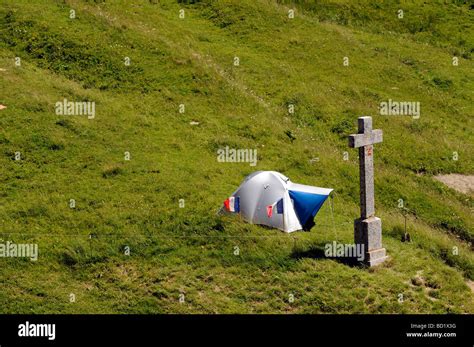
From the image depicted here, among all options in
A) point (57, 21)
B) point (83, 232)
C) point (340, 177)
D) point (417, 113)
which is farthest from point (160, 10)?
point (83, 232)

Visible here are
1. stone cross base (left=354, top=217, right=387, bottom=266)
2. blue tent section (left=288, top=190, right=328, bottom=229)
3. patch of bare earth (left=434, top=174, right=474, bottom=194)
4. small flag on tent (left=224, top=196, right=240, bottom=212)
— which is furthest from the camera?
patch of bare earth (left=434, top=174, right=474, bottom=194)

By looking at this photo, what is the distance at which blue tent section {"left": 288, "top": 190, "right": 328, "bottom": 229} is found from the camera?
26.0m

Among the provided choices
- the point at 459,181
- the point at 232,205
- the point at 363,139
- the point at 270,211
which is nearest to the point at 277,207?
the point at 270,211

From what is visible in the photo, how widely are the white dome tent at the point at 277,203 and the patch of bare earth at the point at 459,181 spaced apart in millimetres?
11018

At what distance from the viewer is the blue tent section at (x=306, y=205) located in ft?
85.1

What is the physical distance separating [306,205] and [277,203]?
3.30 feet

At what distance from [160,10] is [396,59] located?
1593 centimetres

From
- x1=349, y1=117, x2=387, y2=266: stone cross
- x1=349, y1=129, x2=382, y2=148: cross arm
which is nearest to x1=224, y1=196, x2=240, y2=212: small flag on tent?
x1=349, y1=117, x2=387, y2=266: stone cross

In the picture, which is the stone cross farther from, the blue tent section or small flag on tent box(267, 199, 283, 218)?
small flag on tent box(267, 199, 283, 218)

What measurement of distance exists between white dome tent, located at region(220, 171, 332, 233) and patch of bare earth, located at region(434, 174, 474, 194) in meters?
11.0

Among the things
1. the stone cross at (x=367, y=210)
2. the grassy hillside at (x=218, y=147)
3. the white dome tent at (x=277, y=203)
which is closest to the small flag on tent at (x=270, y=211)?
the white dome tent at (x=277, y=203)

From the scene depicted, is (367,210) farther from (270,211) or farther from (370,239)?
(270,211)

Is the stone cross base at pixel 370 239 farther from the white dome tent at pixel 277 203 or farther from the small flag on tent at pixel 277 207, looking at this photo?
the small flag on tent at pixel 277 207

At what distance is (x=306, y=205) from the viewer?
85.4ft
